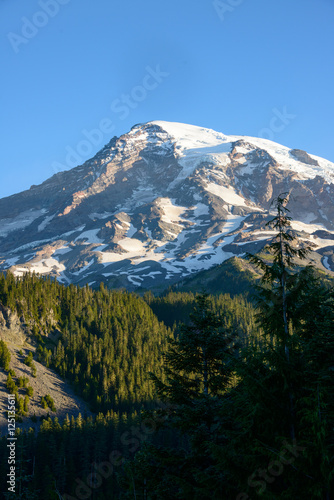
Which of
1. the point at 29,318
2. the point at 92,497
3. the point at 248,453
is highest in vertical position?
the point at 29,318

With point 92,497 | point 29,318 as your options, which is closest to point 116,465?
point 92,497

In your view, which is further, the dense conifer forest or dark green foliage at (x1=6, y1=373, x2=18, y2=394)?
dark green foliage at (x1=6, y1=373, x2=18, y2=394)

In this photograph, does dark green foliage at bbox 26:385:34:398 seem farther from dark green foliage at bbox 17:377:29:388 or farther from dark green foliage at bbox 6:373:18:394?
dark green foliage at bbox 6:373:18:394

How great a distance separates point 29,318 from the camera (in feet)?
455

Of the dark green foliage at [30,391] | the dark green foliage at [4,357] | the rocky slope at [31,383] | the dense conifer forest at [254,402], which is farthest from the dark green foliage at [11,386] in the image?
the dense conifer forest at [254,402]

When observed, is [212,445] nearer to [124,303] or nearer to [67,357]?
[67,357]

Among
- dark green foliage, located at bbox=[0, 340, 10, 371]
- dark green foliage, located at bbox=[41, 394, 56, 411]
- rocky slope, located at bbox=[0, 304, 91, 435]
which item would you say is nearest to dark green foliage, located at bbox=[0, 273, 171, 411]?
rocky slope, located at bbox=[0, 304, 91, 435]

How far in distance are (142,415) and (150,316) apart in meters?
169

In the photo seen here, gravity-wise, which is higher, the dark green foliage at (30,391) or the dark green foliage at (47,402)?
the dark green foliage at (30,391)

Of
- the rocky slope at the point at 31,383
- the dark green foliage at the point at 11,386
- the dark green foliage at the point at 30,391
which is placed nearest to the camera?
the rocky slope at the point at 31,383

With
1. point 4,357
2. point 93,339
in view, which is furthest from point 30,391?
point 93,339

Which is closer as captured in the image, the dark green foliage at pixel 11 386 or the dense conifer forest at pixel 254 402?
the dense conifer forest at pixel 254 402

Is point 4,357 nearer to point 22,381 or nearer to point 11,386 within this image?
point 22,381

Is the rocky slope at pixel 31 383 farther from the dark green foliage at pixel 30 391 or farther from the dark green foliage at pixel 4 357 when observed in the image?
the dark green foliage at pixel 4 357
